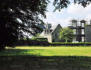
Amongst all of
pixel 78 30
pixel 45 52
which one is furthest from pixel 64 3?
pixel 78 30

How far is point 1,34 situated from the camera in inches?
546

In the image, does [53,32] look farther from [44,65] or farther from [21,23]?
[44,65]

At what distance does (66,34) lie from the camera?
90312 millimetres

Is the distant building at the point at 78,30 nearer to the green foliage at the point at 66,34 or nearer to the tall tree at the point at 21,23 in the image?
the green foliage at the point at 66,34

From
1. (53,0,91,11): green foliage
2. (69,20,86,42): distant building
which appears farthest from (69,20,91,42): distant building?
(53,0,91,11): green foliage

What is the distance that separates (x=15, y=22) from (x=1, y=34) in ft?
4.50

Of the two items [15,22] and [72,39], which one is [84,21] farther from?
[15,22]

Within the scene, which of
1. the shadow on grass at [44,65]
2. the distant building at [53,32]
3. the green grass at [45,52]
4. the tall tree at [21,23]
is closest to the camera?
the shadow on grass at [44,65]

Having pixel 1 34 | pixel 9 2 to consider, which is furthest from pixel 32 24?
pixel 9 2

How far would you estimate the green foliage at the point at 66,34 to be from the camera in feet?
293

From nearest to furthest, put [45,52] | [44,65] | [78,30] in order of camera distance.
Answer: [44,65] → [45,52] → [78,30]

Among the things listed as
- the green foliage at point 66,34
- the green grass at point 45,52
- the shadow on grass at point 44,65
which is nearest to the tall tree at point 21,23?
the shadow on grass at point 44,65

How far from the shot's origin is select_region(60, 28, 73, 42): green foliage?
89312 mm

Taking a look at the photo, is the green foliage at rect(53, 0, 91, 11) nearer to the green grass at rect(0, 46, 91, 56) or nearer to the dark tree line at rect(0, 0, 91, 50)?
the dark tree line at rect(0, 0, 91, 50)
